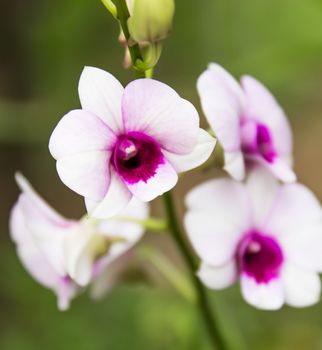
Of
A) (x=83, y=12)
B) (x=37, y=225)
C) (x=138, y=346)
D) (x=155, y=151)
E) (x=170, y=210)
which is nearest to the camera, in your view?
(x=155, y=151)

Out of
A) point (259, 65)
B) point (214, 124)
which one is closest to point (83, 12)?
point (259, 65)

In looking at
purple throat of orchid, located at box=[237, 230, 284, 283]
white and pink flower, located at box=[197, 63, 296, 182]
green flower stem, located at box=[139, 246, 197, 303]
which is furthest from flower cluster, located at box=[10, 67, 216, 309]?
green flower stem, located at box=[139, 246, 197, 303]

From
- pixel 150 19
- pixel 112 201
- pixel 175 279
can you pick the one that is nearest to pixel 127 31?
pixel 150 19

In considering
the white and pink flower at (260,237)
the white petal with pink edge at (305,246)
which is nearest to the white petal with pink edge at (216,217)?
the white and pink flower at (260,237)

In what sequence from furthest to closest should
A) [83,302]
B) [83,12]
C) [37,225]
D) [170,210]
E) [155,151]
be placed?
→ [83,12] → [83,302] → [37,225] → [170,210] → [155,151]

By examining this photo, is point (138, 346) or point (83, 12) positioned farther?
point (83, 12)

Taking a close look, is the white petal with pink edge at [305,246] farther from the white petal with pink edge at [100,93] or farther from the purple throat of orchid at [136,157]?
the white petal with pink edge at [100,93]

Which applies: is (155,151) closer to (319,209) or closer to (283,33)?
(319,209)
